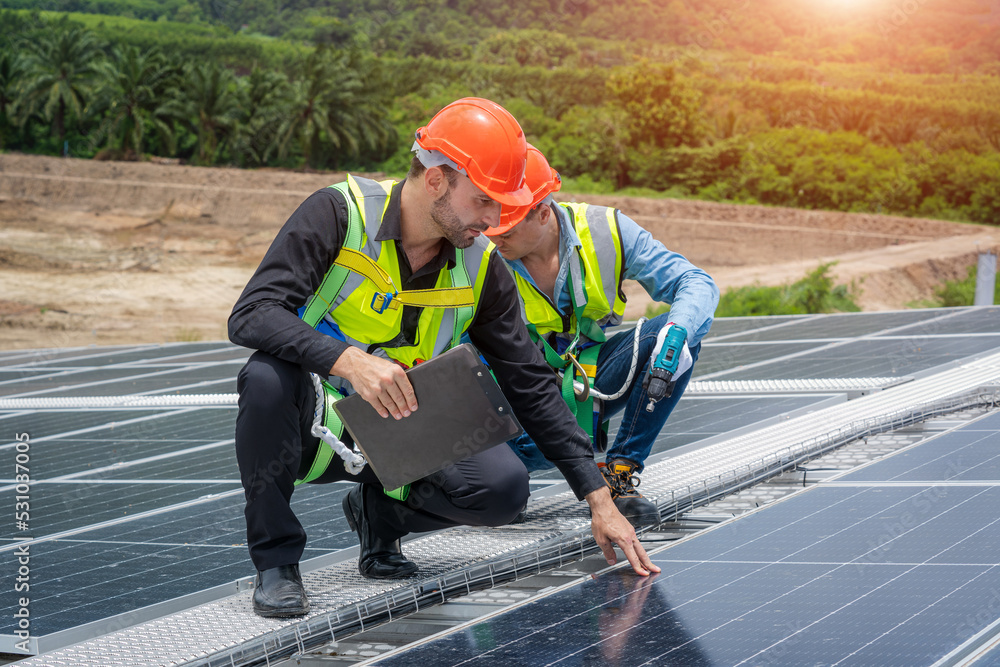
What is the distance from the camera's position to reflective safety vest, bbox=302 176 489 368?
308 cm

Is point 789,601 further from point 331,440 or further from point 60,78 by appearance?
point 60,78

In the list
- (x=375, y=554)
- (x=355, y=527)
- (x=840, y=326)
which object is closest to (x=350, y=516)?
(x=355, y=527)

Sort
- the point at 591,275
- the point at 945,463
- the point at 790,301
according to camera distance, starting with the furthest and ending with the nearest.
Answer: the point at 790,301 < the point at 591,275 < the point at 945,463

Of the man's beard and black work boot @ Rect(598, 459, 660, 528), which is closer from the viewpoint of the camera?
the man's beard

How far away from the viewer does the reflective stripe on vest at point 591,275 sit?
3990mm

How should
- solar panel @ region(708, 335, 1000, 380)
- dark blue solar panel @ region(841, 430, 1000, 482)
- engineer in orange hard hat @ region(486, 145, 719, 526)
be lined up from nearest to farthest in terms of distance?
dark blue solar panel @ region(841, 430, 1000, 482), engineer in orange hard hat @ region(486, 145, 719, 526), solar panel @ region(708, 335, 1000, 380)

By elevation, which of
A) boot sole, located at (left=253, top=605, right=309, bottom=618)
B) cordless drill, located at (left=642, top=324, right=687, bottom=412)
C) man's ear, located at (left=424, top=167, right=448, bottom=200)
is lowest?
boot sole, located at (left=253, top=605, right=309, bottom=618)

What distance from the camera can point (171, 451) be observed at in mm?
5430

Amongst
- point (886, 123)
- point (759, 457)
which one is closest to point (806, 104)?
point (886, 123)

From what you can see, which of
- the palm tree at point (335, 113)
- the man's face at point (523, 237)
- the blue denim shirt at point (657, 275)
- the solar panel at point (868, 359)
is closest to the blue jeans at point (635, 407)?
the blue denim shirt at point (657, 275)

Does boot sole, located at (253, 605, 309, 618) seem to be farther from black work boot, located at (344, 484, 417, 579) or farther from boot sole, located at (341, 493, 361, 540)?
boot sole, located at (341, 493, 361, 540)

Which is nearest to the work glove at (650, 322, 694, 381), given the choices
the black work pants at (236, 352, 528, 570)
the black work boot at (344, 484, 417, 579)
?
the black work boot at (344, 484, 417, 579)

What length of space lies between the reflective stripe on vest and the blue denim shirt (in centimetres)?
4

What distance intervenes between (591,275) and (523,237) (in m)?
0.33
